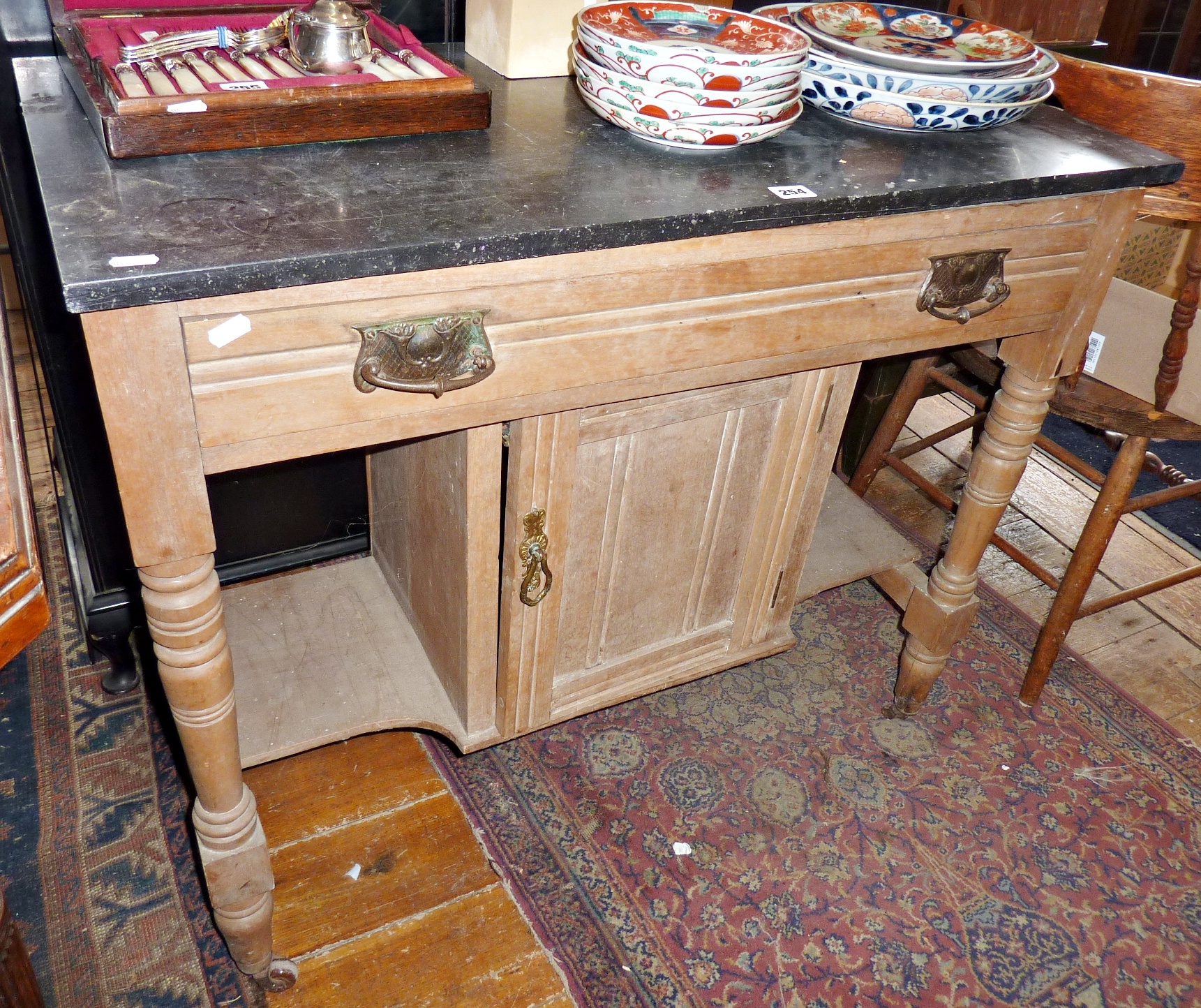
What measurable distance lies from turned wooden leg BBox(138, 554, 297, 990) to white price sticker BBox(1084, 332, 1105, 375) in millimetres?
1426

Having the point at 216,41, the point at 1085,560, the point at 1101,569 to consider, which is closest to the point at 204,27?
the point at 216,41

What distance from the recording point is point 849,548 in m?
1.78

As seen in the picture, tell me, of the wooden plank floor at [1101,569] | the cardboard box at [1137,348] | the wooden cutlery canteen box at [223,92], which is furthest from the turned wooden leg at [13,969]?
the wooden plank floor at [1101,569]

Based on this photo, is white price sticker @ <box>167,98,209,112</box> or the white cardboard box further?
the white cardboard box

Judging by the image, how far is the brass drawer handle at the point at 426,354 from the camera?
91 cm

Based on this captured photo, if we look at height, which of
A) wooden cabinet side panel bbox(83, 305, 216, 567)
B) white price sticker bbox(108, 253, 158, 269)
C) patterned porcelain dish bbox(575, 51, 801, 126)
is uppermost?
patterned porcelain dish bbox(575, 51, 801, 126)

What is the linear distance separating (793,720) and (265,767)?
87 centimetres

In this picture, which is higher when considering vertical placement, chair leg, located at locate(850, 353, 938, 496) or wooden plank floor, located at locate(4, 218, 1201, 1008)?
chair leg, located at locate(850, 353, 938, 496)

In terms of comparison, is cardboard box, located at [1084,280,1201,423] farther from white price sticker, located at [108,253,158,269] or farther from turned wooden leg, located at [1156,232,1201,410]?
white price sticker, located at [108,253,158,269]

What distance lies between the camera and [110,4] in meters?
1.20

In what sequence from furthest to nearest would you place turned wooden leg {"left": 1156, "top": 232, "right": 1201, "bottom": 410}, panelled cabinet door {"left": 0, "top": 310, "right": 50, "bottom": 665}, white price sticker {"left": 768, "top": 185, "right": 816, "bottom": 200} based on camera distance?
1. turned wooden leg {"left": 1156, "top": 232, "right": 1201, "bottom": 410}
2. white price sticker {"left": 768, "top": 185, "right": 816, "bottom": 200}
3. panelled cabinet door {"left": 0, "top": 310, "right": 50, "bottom": 665}

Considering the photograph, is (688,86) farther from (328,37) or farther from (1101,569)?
(1101,569)

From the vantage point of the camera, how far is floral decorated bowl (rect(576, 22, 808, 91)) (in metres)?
1.05

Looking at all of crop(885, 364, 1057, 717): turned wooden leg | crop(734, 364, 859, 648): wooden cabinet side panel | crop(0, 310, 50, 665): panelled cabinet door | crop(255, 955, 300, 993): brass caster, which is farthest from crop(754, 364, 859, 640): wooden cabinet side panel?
crop(0, 310, 50, 665): panelled cabinet door
